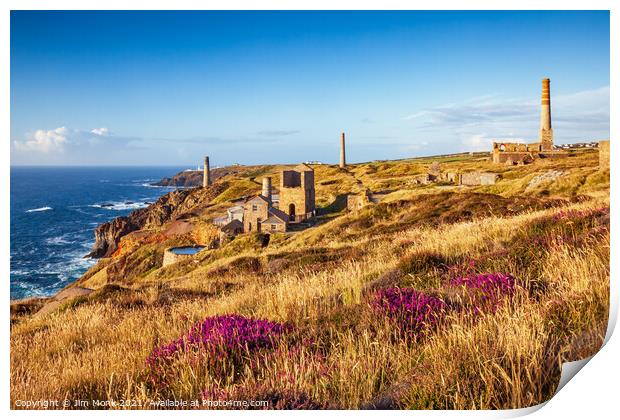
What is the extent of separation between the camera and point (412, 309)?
14.8 feet

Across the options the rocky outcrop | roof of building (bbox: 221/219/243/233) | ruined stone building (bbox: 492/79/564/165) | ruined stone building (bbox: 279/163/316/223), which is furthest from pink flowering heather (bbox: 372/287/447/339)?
the rocky outcrop

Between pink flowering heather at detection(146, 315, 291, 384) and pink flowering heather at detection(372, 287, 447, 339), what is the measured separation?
109 centimetres

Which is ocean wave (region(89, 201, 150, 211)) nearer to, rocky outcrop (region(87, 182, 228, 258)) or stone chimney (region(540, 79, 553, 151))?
rocky outcrop (region(87, 182, 228, 258))

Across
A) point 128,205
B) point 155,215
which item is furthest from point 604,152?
point 128,205

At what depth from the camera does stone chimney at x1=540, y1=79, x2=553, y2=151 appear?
1071 centimetres

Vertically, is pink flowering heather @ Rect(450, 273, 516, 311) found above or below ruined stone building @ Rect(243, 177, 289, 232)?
above

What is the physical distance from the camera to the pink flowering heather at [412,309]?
4293 mm

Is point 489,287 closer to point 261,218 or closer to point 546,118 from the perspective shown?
point 546,118

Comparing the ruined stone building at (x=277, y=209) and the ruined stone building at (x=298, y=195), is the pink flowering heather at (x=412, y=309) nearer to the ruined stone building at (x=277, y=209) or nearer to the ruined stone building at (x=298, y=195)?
the ruined stone building at (x=277, y=209)

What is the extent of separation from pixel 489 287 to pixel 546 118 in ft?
51.2

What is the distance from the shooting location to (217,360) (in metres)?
4.08

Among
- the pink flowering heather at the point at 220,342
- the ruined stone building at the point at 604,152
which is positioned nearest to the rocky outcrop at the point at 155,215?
the pink flowering heather at the point at 220,342

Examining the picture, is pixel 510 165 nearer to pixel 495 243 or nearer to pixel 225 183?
pixel 495 243

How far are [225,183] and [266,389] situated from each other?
246 ft
